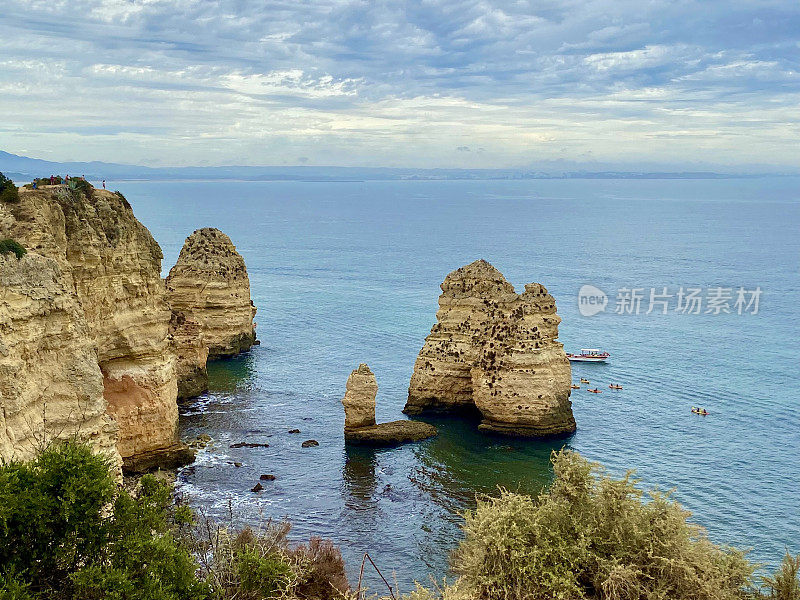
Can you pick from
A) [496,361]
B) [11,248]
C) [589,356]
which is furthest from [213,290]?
[11,248]

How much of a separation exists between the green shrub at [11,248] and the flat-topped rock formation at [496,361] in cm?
2654

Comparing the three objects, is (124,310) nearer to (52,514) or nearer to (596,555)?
(52,514)

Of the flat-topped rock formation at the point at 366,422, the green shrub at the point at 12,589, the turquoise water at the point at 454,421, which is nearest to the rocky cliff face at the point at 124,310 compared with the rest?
the turquoise water at the point at 454,421

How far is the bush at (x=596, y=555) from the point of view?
18.9 metres

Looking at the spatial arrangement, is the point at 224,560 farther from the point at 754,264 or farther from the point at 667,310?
the point at 754,264

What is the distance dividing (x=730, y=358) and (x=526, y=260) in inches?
2579

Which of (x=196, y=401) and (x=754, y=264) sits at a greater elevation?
(x=754, y=264)

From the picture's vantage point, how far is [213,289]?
60969mm

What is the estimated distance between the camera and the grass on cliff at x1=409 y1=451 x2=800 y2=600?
18.9 m

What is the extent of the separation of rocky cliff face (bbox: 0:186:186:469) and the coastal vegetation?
39.1 ft

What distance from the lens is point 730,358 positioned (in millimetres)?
61031

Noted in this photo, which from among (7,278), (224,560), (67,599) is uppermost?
(7,278)

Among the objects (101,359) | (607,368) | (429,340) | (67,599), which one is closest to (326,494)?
(101,359)

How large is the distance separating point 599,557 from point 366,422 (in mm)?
24819
